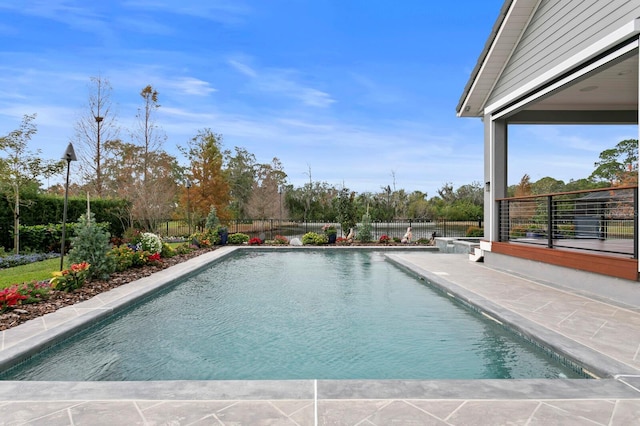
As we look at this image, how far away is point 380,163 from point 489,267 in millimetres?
26129

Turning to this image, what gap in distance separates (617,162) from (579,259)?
23270 millimetres

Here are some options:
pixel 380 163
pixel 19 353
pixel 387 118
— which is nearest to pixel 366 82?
pixel 387 118

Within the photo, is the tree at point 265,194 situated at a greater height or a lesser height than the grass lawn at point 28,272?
greater

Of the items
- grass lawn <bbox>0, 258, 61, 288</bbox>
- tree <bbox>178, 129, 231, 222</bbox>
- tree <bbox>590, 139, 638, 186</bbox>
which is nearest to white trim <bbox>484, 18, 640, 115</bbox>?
grass lawn <bbox>0, 258, 61, 288</bbox>

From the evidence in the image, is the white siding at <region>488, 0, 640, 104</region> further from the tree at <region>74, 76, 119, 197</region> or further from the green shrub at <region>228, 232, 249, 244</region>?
the tree at <region>74, 76, 119, 197</region>

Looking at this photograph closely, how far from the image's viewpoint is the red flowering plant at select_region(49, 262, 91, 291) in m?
6.16

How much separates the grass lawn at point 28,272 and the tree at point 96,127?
11488mm

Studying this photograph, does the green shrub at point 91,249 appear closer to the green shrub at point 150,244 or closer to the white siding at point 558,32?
the green shrub at point 150,244

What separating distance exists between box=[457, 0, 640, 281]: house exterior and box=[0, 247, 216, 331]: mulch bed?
7.43 meters

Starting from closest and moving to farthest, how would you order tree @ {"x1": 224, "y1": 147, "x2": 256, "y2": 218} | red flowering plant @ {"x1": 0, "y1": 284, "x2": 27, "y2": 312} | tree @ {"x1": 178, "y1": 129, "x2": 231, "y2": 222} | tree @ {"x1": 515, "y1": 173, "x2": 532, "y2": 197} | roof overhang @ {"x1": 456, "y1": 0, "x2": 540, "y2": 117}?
red flowering plant @ {"x1": 0, "y1": 284, "x2": 27, "y2": 312}, roof overhang @ {"x1": 456, "y1": 0, "x2": 540, "y2": 117}, tree @ {"x1": 178, "y1": 129, "x2": 231, "y2": 222}, tree @ {"x1": 515, "y1": 173, "x2": 532, "y2": 197}, tree @ {"x1": 224, "y1": 147, "x2": 256, "y2": 218}

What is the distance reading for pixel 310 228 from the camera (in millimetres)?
29938

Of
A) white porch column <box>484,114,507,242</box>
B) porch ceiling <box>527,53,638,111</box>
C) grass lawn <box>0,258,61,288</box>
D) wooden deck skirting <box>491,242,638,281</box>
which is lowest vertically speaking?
grass lawn <box>0,258,61,288</box>

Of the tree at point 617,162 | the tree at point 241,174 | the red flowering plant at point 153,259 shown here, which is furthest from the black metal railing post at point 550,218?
the tree at point 241,174

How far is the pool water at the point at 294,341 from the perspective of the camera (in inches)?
139
